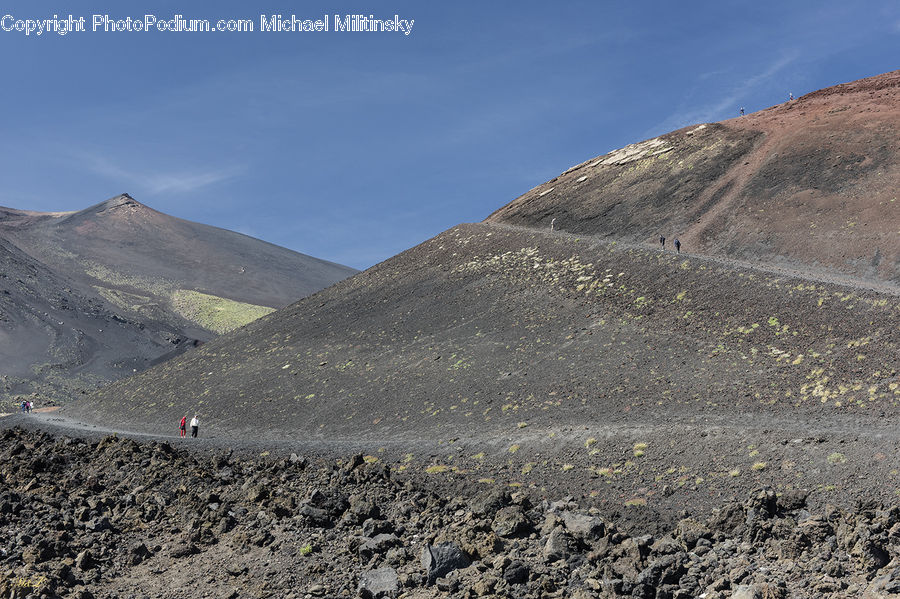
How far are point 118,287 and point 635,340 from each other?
303 ft

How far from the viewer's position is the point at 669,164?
44438mm

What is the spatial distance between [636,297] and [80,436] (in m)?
22.9

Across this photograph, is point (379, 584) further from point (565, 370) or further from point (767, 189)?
point (767, 189)

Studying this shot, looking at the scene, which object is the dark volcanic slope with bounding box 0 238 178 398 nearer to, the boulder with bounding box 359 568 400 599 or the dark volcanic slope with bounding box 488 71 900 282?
the dark volcanic slope with bounding box 488 71 900 282

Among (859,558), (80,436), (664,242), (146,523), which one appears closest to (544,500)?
(859,558)

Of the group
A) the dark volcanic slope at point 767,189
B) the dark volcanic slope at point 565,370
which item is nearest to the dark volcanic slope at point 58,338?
the dark volcanic slope at point 565,370

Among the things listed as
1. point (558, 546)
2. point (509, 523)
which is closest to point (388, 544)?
point (509, 523)

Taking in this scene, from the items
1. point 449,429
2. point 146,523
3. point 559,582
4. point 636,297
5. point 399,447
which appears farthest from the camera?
point 636,297

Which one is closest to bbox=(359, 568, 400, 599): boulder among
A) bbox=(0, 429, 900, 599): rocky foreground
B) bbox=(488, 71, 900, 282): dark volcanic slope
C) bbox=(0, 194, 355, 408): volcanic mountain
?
bbox=(0, 429, 900, 599): rocky foreground

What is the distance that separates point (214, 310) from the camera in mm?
98438

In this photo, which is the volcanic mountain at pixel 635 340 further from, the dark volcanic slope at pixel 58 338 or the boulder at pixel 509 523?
the dark volcanic slope at pixel 58 338

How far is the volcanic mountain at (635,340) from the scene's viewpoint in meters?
16.8

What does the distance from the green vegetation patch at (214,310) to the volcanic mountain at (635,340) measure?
54.1 metres

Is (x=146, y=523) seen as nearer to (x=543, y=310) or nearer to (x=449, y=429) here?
(x=449, y=429)
